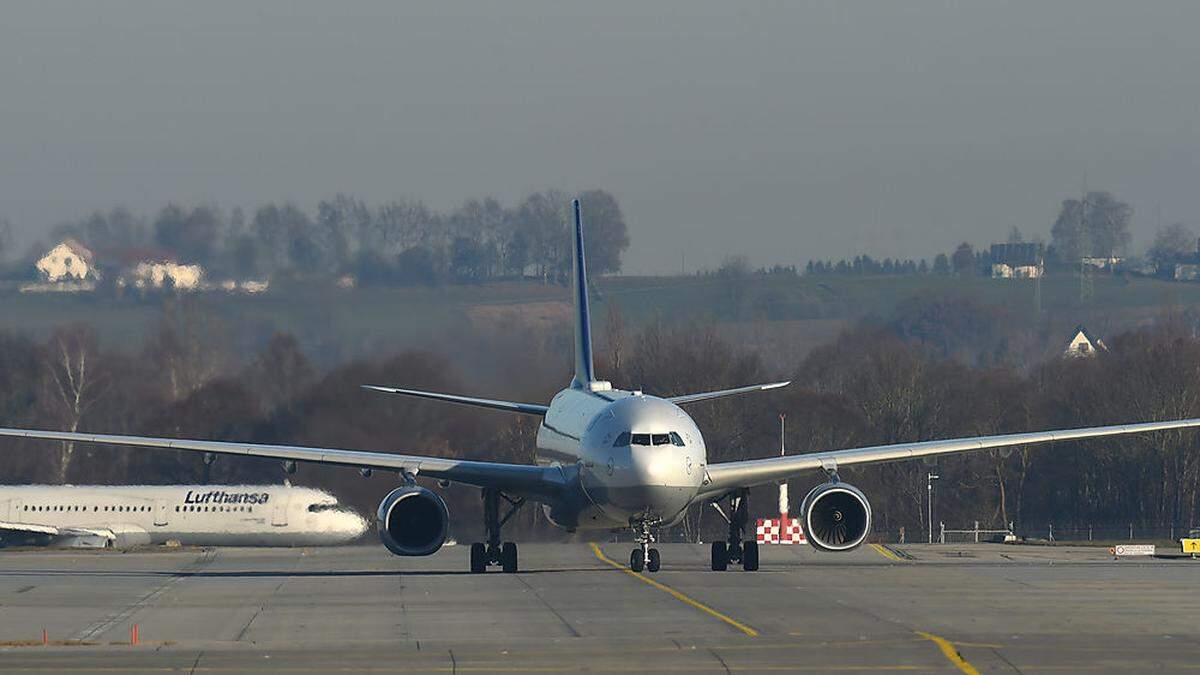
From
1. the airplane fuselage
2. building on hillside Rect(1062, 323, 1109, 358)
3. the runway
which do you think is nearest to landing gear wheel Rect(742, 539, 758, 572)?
the runway

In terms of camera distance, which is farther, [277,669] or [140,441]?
[140,441]

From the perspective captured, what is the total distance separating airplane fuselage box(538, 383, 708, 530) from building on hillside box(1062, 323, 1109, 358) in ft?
293

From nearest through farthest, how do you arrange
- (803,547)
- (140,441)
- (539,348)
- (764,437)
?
(140,441) < (803,547) < (539,348) < (764,437)

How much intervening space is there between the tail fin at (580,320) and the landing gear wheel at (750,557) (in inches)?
275

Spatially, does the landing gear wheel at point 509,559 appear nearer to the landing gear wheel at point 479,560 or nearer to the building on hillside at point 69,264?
the landing gear wheel at point 479,560

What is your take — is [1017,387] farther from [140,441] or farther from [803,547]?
[140,441]

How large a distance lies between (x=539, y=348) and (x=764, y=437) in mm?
26083

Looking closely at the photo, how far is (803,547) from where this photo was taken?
204ft

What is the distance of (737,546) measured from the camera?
4834cm

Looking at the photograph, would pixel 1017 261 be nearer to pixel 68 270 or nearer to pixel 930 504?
pixel 930 504

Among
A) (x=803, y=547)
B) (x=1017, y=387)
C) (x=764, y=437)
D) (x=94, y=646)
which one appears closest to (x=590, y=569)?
(x=803, y=547)

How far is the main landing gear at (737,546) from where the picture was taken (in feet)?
156

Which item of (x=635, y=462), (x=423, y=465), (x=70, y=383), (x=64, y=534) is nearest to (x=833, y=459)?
(x=635, y=462)

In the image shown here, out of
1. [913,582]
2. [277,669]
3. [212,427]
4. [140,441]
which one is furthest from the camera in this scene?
[212,427]
